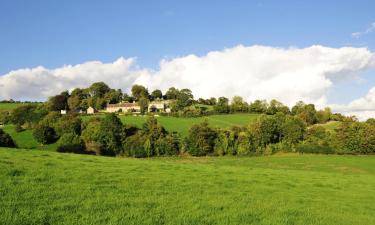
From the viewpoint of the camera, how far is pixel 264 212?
1412 cm

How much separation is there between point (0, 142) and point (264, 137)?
213ft

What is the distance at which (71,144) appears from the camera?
8706cm

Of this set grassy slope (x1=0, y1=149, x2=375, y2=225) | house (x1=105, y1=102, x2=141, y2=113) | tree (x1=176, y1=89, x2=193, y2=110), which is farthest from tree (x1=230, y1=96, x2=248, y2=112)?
grassy slope (x1=0, y1=149, x2=375, y2=225)

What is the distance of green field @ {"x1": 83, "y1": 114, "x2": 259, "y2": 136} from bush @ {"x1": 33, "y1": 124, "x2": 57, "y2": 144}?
28843mm

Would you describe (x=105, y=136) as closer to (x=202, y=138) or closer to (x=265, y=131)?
(x=202, y=138)

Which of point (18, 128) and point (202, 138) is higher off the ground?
point (18, 128)

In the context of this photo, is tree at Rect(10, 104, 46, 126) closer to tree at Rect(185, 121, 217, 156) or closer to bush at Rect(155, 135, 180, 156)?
bush at Rect(155, 135, 180, 156)

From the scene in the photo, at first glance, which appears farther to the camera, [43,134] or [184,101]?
[184,101]

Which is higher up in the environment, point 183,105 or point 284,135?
point 183,105

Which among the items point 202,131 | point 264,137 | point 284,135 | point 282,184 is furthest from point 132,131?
point 282,184

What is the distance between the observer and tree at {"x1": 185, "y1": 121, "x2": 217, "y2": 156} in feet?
312

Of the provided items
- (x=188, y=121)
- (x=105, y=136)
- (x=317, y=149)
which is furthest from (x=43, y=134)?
(x=317, y=149)

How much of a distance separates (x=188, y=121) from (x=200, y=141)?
139ft

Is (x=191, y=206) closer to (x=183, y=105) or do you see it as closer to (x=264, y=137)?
(x=264, y=137)
